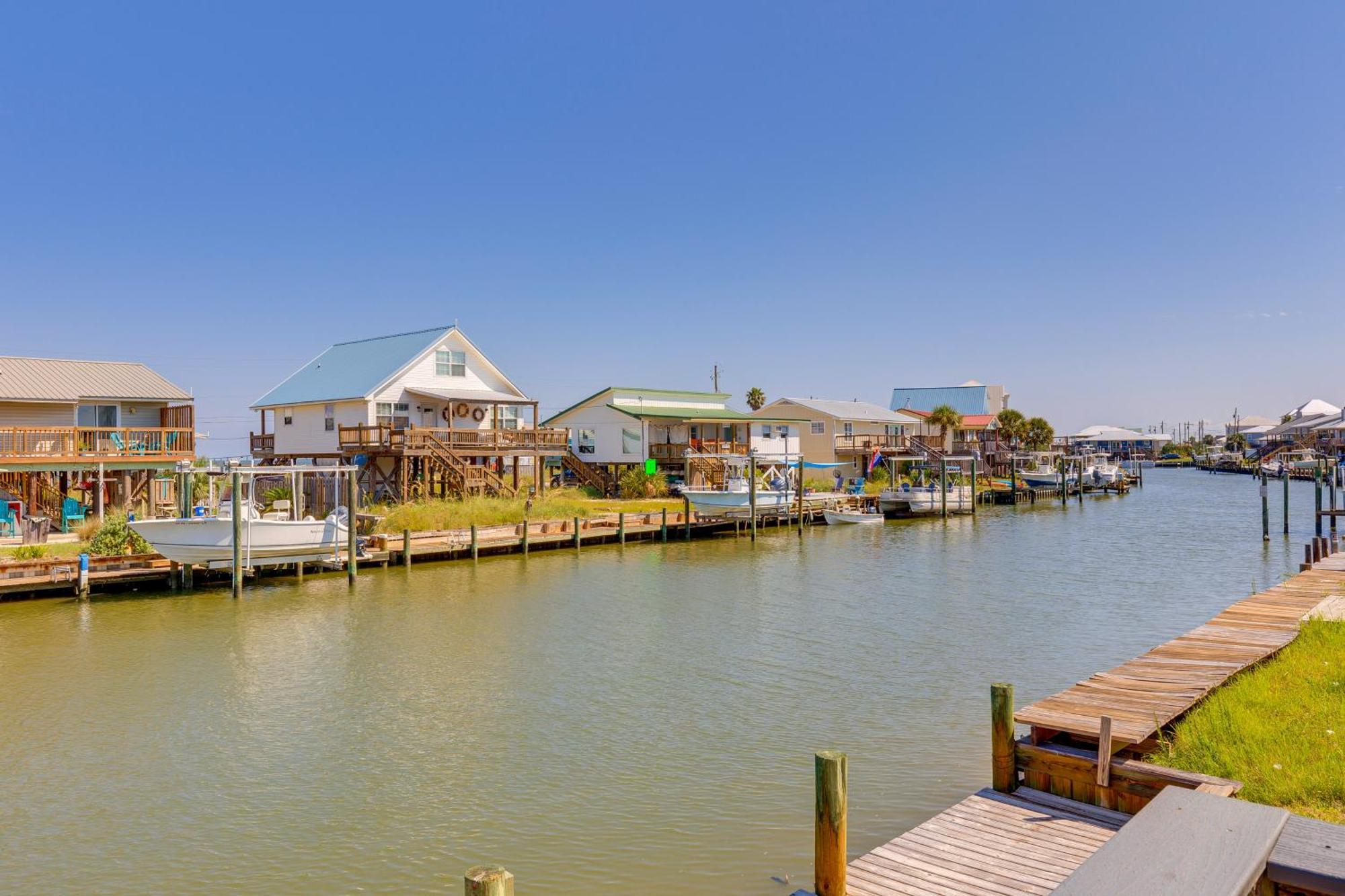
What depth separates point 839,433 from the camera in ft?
239

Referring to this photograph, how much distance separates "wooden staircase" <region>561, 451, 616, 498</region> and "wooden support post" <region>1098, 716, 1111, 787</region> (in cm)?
4659

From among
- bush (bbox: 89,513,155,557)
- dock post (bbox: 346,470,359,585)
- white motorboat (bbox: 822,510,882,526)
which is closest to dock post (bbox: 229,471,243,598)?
dock post (bbox: 346,470,359,585)

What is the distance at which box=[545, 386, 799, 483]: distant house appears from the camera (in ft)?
188

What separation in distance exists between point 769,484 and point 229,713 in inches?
1412

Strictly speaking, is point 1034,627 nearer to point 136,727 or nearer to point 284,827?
point 284,827

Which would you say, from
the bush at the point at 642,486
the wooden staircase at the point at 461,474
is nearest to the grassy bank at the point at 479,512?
the wooden staircase at the point at 461,474

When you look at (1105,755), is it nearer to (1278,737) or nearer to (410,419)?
(1278,737)

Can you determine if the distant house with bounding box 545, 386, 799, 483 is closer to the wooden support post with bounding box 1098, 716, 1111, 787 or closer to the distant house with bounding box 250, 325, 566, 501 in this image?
the distant house with bounding box 250, 325, 566, 501

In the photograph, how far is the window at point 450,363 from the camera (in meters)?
49.2

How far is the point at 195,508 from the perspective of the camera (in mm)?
31016

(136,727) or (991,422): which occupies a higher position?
(991,422)

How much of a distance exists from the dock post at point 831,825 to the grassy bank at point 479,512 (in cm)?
3062

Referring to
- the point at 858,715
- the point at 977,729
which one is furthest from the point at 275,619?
the point at 977,729

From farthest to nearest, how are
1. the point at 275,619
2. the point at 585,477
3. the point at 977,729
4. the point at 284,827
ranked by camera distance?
1. the point at 585,477
2. the point at 275,619
3. the point at 977,729
4. the point at 284,827
